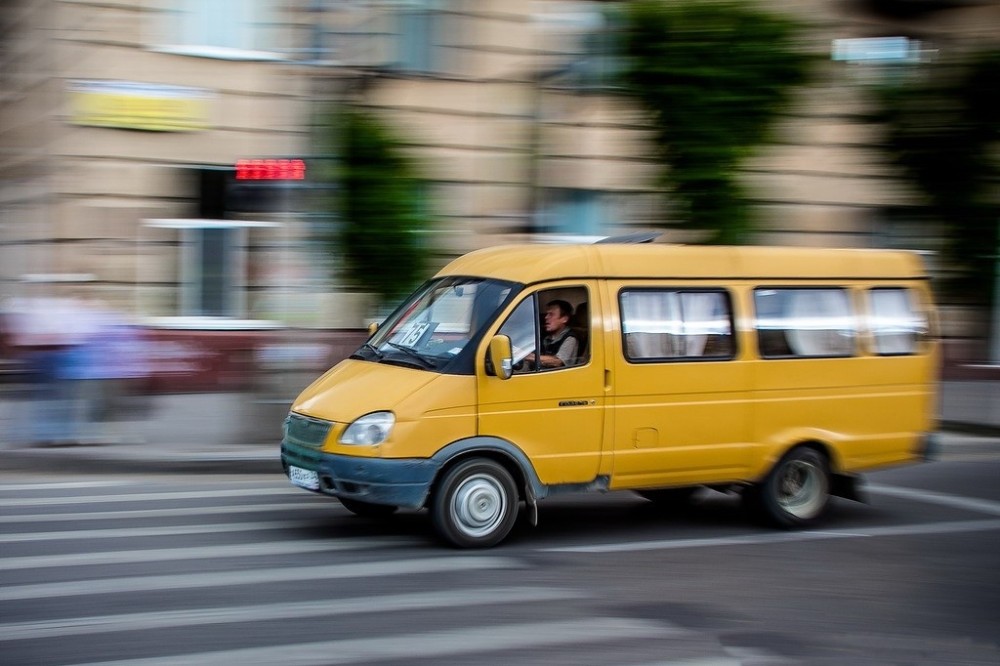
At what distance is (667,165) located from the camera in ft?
42.1

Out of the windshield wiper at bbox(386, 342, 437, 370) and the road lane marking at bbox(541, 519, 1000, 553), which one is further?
the road lane marking at bbox(541, 519, 1000, 553)

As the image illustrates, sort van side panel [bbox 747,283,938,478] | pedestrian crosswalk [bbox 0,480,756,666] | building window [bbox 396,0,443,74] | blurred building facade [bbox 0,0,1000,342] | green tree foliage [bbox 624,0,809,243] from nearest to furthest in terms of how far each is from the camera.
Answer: pedestrian crosswalk [bbox 0,480,756,666]
van side panel [bbox 747,283,938,478]
green tree foliage [bbox 624,0,809,243]
blurred building facade [bbox 0,0,1000,342]
building window [bbox 396,0,443,74]

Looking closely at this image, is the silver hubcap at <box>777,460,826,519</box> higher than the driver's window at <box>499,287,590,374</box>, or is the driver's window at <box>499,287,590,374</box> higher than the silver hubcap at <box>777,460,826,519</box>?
the driver's window at <box>499,287,590,374</box>

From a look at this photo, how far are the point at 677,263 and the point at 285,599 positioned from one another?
3672 mm

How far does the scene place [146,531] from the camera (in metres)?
7.93

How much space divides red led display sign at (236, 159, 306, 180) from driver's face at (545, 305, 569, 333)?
8186 millimetres

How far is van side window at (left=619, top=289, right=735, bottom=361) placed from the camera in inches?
318

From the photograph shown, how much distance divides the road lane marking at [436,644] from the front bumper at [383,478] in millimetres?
1607

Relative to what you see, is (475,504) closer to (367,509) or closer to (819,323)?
(367,509)

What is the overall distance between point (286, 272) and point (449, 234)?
7.03 feet

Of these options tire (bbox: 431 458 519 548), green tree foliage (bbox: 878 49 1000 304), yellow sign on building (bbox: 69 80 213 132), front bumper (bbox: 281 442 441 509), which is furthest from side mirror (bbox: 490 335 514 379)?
green tree foliage (bbox: 878 49 1000 304)

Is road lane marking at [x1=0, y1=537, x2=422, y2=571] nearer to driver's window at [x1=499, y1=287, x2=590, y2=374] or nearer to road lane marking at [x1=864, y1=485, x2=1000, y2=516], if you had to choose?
driver's window at [x1=499, y1=287, x2=590, y2=374]

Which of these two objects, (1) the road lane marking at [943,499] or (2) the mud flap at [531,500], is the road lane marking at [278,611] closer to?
(2) the mud flap at [531,500]

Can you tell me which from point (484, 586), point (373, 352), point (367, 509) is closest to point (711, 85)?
point (373, 352)
